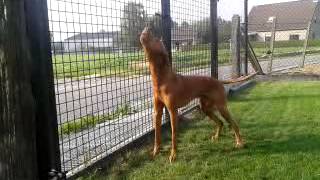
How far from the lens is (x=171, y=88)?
487 centimetres

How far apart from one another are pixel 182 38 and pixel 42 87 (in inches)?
190

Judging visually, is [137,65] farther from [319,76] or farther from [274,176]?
[319,76]

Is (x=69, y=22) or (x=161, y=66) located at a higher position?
(x=69, y=22)

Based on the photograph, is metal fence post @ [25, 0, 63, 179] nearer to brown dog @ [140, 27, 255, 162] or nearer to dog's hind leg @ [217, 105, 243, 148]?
brown dog @ [140, 27, 255, 162]

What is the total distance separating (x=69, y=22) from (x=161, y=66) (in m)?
1.28

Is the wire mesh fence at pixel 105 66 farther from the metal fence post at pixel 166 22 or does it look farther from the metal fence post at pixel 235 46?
the metal fence post at pixel 235 46

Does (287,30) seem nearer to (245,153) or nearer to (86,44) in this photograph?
(245,153)

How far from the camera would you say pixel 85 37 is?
4.27 metres

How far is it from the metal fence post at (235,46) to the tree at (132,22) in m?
6.76

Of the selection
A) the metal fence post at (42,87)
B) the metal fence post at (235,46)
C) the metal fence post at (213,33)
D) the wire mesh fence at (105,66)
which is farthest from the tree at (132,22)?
the metal fence post at (235,46)

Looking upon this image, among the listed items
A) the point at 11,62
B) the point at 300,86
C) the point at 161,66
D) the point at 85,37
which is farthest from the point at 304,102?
the point at 11,62

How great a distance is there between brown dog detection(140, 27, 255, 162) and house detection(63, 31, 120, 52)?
43 centimetres

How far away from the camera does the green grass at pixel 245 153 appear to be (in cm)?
430

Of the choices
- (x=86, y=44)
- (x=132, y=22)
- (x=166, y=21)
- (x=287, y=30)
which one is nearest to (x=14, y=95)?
(x=86, y=44)
